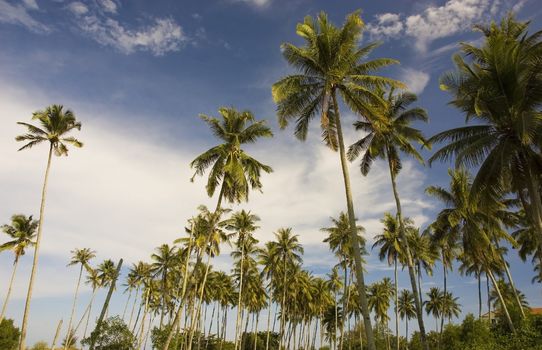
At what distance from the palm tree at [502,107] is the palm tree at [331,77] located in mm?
3392

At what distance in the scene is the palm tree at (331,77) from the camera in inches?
643

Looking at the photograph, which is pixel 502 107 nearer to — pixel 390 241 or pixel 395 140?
pixel 395 140

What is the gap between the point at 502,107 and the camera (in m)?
14.8

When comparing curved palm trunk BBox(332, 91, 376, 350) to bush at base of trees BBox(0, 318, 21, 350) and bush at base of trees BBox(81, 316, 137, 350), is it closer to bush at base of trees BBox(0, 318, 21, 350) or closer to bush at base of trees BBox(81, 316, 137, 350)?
bush at base of trees BBox(81, 316, 137, 350)

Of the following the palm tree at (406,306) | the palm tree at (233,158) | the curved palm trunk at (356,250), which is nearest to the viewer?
the curved palm trunk at (356,250)

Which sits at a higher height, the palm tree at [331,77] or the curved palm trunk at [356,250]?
the palm tree at [331,77]

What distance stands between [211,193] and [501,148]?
16532mm

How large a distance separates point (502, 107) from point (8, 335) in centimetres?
6398

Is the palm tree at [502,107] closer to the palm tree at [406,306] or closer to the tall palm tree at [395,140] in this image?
the tall palm tree at [395,140]

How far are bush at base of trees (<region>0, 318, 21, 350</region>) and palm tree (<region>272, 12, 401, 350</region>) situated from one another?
5531 centimetres

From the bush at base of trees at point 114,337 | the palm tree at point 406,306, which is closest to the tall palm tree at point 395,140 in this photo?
the bush at base of trees at point 114,337

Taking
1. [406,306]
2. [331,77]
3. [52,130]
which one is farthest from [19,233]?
[406,306]

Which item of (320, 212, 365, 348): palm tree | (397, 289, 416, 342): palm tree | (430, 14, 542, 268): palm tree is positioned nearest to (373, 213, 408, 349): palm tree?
(320, 212, 365, 348): palm tree

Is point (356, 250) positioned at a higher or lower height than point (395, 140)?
lower
